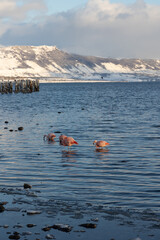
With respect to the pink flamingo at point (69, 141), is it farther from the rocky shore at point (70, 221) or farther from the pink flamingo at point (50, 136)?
the rocky shore at point (70, 221)

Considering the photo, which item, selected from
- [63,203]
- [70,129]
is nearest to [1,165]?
[63,203]

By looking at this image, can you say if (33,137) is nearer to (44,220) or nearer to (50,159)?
(50,159)

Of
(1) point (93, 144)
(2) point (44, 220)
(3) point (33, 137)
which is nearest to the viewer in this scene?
(2) point (44, 220)

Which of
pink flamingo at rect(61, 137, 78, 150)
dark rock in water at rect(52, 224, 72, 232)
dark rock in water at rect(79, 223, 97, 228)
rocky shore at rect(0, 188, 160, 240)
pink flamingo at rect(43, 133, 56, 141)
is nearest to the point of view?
rocky shore at rect(0, 188, 160, 240)

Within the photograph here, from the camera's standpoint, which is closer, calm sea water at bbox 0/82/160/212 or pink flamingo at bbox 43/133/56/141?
calm sea water at bbox 0/82/160/212

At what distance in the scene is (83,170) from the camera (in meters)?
16.3

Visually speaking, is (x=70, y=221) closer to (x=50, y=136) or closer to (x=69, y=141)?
(x=69, y=141)

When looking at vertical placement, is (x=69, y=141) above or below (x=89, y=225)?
above

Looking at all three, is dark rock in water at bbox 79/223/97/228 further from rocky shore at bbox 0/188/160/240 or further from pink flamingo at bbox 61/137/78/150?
pink flamingo at bbox 61/137/78/150

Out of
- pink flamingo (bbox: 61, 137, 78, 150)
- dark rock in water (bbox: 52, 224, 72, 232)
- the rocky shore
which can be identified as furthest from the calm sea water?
dark rock in water (bbox: 52, 224, 72, 232)

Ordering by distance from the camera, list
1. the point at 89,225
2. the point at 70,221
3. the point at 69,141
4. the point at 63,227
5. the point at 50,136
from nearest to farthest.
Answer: the point at 63,227
the point at 89,225
the point at 70,221
the point at 69,141
the point at 50,136

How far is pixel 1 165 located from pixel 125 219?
8.70 meters

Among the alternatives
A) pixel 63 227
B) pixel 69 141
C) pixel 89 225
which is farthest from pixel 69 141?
pixel 63 227

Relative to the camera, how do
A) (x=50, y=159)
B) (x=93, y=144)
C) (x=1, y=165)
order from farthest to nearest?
1. (x=93, y=144)
2. (x=50, y=159)
3. (x=1, y=165)
